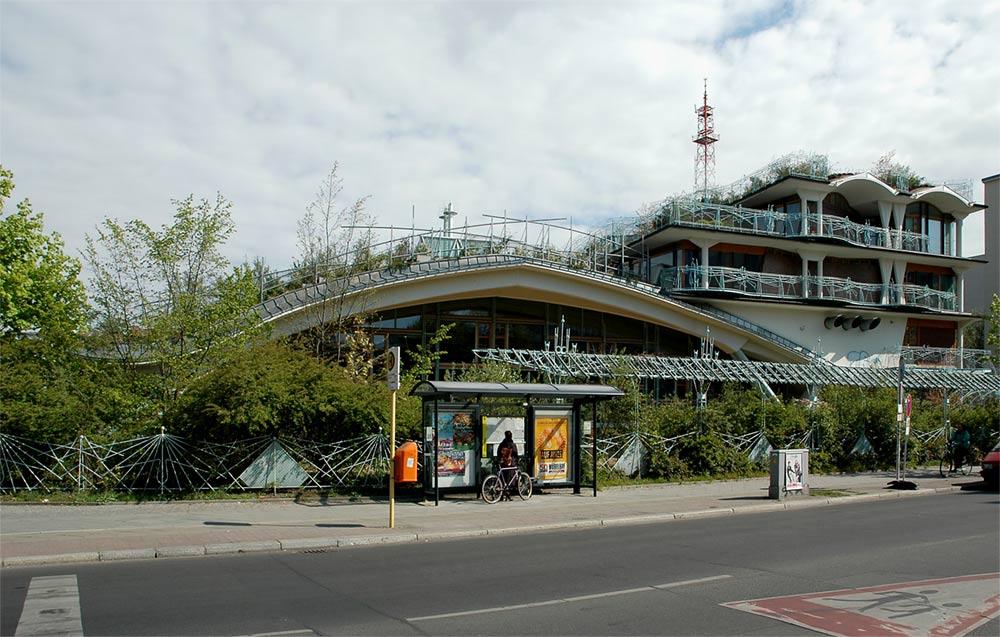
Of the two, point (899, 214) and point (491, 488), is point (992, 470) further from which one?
point (899, 214)

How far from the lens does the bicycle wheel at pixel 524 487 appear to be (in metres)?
18.5

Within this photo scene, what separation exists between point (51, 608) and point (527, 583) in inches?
205

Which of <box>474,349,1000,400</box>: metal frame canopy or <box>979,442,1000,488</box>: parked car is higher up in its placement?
<box>474,349,1000,400</box>: metal frame canopy

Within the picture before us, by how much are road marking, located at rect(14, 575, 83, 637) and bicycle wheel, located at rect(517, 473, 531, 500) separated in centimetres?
1026

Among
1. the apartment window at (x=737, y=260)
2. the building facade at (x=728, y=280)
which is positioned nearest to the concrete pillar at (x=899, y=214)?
the building facade at (x=728, y=280)

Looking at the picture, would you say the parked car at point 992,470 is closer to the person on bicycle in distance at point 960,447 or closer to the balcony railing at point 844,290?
the person on bicycle in distance at point 960,447

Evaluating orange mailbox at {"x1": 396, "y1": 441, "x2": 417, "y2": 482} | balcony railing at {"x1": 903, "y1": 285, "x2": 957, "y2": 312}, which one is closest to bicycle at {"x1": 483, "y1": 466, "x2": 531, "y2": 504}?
orange mailbox at {"x1": 396, "y1": 441, "x2": 417, "y2": 482}

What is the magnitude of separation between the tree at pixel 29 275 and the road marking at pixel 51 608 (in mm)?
13459

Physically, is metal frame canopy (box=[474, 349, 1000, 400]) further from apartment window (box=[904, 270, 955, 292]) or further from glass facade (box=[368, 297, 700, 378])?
apartment window (box=[904, 270, 955, 292])

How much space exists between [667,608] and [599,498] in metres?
11.0

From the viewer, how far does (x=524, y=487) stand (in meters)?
18.6

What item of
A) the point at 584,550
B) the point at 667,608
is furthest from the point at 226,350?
the point at 667,608

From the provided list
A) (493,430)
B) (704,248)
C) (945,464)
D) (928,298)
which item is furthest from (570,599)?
(928,298)

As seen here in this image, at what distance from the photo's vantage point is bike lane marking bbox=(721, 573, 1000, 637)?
298 inches
